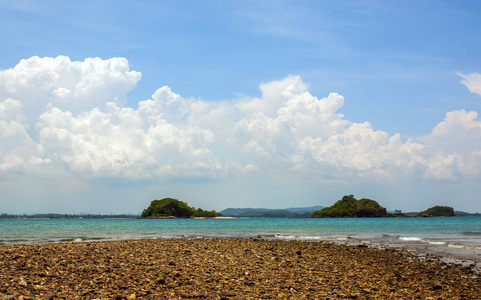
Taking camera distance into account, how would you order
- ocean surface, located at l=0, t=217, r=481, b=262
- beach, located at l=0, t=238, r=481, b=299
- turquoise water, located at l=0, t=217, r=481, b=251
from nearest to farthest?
beach, located at l=0, t=238, r=481, b=299, ocean surface, located at l=0, t=217, r=481, b=262, turquoise water, located at l=0, t=217, r=481, b=251

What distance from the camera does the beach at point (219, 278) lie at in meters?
12.9

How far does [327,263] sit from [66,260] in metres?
14.2

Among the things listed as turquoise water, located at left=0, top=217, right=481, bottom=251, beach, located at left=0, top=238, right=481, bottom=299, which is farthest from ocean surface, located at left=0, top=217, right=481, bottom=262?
beach, located at left=0, top=238, right=481, bottom=299

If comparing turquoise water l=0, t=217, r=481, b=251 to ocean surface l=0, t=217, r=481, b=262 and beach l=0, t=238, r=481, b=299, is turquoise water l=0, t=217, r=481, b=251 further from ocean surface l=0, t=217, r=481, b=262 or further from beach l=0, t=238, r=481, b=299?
beach l=0, t=238, r=481, b=299

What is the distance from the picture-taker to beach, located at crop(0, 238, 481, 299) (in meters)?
12.9

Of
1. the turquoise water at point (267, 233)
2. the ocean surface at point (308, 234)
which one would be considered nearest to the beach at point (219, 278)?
the ocean surface at point (308, 234)

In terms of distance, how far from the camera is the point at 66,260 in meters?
17.8

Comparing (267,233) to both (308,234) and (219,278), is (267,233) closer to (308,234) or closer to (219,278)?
(308,234)

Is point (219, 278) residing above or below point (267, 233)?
above

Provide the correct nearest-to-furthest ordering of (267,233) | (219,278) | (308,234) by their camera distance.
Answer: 1. (219,278)
2. (308,234)
3. (267,233)

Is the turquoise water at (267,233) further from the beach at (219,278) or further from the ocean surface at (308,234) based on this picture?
the beach at (219,278)

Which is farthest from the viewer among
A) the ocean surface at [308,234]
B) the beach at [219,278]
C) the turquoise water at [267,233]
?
the turquoise water at [267,233]

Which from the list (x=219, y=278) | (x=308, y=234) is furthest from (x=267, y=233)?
(x=219, y=278)

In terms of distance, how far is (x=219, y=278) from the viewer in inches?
618
